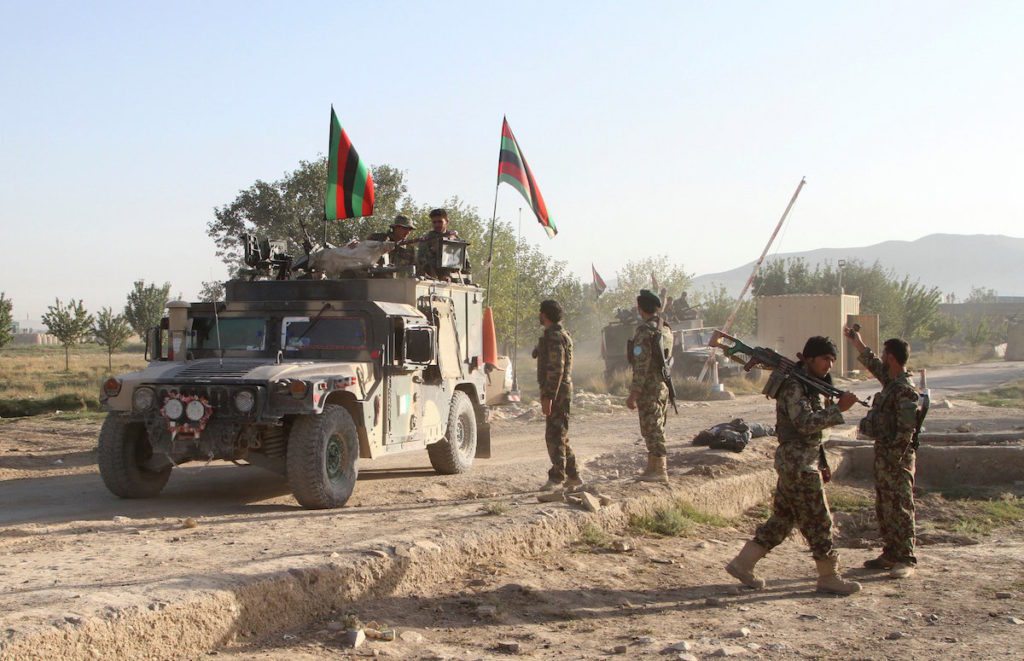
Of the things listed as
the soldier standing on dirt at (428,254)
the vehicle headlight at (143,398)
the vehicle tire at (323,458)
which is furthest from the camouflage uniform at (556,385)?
the vehicle headlight at (143,398)

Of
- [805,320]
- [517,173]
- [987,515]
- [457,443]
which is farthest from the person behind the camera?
[805,320]

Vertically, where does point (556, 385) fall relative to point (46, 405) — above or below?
above

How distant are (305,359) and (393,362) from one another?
2.43 feet

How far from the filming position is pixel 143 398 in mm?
8008

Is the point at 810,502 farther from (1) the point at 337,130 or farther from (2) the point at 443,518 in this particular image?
(1) the point at 337,130

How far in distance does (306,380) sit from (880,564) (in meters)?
4.24

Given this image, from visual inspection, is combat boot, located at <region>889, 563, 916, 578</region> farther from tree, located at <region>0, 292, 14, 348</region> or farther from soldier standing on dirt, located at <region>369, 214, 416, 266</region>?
tree, located at <region>0, 292, 14, 348</region>

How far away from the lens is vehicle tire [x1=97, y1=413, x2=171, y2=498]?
334 inches

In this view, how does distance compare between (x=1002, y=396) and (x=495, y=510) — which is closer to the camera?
(x=495, y=510)

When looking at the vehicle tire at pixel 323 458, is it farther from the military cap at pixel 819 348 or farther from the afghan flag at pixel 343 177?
the afghan flag at pixel 343 177

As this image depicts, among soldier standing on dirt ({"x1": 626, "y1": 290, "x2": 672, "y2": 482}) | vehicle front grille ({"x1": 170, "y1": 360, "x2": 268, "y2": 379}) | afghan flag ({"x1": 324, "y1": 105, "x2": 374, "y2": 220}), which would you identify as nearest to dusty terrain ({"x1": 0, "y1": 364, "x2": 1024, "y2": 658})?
soldier standing on dirt ({"x1": 626, "y1": 290, "x2": 672, "y2": 482})

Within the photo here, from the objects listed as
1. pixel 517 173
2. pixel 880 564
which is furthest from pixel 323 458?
pixel 517 173

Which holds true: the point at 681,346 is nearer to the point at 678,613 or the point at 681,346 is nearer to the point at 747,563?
the point at 747,563

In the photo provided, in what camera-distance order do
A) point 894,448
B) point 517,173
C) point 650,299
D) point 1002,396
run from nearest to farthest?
point 894,448 < point 650,299 < point 517,173 < point 1002,396
